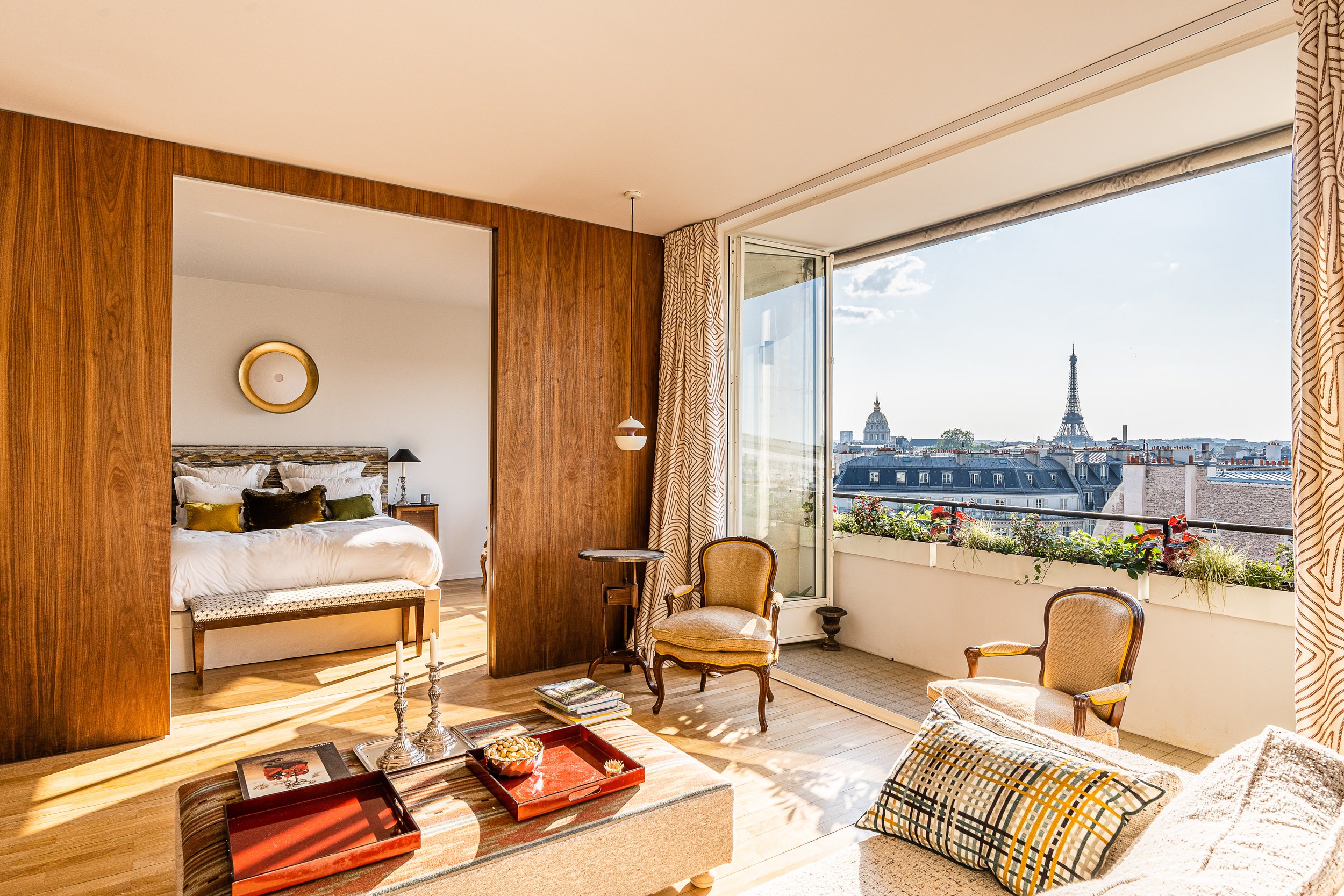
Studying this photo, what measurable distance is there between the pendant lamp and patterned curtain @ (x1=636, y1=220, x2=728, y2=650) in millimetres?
230

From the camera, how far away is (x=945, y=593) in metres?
4.46

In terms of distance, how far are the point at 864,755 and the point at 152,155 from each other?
4266 millimetres

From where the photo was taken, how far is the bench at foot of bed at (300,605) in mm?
4234

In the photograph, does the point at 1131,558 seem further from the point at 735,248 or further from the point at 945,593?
the point at 735,248

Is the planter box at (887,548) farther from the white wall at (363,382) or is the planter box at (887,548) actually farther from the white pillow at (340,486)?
the white pillow at (340,486)

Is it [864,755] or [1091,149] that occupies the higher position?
[1091,149]

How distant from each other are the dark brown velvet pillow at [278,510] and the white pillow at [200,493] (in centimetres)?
11

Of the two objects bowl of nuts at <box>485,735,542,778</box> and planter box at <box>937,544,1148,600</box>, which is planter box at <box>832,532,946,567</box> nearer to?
planter box at <box>937,544,1148,600</box>

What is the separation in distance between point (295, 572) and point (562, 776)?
338 cm

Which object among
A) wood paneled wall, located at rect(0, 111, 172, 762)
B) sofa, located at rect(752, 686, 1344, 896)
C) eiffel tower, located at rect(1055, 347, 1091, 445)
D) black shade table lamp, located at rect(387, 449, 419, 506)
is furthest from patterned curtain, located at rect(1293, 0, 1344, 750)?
black shade table lamp, located at rect(387, 449, 419, 506)

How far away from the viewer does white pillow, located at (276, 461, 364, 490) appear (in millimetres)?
6672

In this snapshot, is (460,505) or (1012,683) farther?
(460,505)

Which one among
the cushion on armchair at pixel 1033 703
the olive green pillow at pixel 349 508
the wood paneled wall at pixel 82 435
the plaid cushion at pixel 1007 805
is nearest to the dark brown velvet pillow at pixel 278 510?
the olive green pillow at pixel 349 508

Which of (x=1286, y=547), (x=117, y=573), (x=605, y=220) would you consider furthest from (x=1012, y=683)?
(x=117, y=573)
